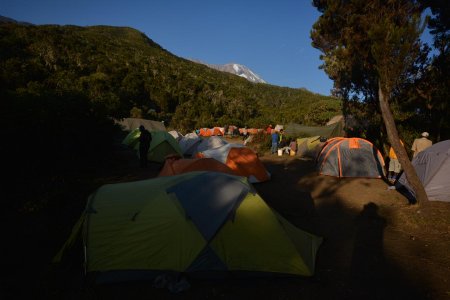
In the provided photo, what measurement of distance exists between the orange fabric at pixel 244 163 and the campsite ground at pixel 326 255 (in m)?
1.61

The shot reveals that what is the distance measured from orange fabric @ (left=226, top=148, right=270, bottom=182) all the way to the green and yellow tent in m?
5.20

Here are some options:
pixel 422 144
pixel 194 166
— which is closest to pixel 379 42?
pixel 422 144

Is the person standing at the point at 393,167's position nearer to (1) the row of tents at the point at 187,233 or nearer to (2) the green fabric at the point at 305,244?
(2) the green fabric at the point at 305,244

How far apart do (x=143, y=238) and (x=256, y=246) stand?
67.5 inches

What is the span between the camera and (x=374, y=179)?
1084 centimetres

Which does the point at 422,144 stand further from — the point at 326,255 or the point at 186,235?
the point at 186,235

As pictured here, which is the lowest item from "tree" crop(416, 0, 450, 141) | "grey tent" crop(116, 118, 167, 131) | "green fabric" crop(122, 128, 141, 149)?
"green fabric" crop(122, 128, 141, 149)

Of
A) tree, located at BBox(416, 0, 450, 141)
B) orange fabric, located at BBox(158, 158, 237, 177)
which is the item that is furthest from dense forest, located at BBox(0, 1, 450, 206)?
orange fabric, located at BBox(158, 158, 237, 177)

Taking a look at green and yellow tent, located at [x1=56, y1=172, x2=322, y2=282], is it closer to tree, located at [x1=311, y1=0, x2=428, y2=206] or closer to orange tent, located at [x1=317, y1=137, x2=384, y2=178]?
tree, located at [x1=311, y1=0, x2=428, y2=206]

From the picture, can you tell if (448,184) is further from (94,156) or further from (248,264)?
(94,156)

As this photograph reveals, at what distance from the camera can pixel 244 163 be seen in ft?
33.4

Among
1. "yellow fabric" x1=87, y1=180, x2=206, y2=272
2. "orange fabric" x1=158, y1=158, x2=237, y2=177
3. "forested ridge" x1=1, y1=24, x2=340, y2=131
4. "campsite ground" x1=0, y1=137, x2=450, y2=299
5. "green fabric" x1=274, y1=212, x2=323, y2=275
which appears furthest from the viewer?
"forested ridge" x1=1, y1=24, x2=340, y2=131

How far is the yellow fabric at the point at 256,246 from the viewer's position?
4.21 metres

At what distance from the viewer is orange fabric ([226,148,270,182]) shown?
32.8 feet
